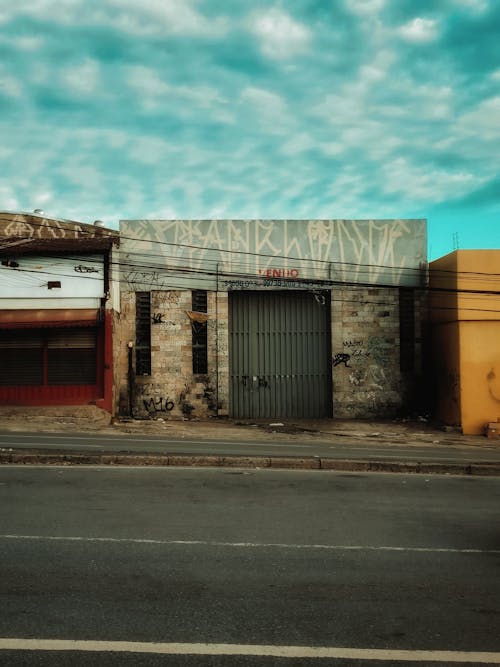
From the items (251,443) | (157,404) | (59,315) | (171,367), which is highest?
(59,315)

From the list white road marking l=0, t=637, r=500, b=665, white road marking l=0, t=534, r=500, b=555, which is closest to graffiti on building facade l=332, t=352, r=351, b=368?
white road marking l=0, t=534, r=500, b=555

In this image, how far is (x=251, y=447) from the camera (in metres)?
15.1

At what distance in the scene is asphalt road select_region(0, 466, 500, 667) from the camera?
402cm

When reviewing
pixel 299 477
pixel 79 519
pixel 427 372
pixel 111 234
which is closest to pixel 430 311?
pixel 427 372

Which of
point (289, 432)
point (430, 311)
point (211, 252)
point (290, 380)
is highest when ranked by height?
point (211, 252)

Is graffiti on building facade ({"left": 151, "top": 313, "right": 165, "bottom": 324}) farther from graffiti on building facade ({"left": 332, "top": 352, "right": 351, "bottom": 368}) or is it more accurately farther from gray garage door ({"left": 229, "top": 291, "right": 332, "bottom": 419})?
graffiti on building facade ({"left": 332, "top": 352, "right": 351, "bottom": 368})

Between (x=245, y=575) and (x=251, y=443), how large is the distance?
1103 centimetres

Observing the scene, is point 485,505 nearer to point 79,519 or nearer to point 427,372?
point 79,519

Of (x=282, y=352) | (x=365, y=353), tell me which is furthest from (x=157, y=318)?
(x=365, y=353)

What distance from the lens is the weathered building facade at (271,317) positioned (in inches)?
901

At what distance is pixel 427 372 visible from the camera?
2364 centimetres

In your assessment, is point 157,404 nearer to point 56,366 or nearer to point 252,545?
point 56,366

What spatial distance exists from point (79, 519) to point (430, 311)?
18.5 meters

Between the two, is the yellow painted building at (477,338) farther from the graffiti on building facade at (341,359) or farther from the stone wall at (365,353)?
the graffiti on building facade at (341,359)
